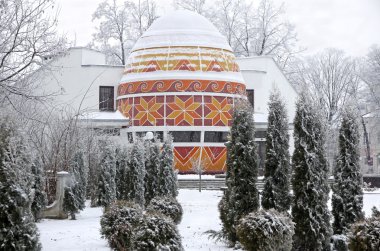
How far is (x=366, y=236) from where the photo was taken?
10102 mm

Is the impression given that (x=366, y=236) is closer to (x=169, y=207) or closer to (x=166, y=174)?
(x=169, y=207)

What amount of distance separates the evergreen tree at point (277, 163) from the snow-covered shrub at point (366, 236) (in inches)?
140

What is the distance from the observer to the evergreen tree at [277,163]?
551 inches

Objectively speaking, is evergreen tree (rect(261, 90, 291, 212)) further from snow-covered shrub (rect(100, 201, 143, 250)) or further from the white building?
the white building

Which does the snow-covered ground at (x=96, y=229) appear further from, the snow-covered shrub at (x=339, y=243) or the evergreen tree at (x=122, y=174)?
the snow-covered shrub at (x=339, y=243)

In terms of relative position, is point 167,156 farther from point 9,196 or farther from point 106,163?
point 9,196

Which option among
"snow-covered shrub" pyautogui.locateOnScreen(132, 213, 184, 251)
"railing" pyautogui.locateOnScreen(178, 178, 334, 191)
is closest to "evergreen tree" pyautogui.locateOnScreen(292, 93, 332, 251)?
"snow-covered shrub" pyautogui.locateOnScreen(132, 213, 184, 251)

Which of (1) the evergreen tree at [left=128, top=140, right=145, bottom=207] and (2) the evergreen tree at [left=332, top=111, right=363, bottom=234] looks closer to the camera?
(2) the evergreen tree at [left=332, top=111, right=363, bottom=234]

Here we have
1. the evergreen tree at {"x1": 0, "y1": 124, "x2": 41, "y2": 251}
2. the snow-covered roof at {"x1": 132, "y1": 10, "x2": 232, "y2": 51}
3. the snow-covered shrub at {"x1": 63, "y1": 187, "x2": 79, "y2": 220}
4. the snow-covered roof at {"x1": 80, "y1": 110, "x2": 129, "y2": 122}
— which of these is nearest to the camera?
the evergreen tree at {"x1": 0, "y1": 124, "x2": 41, "y2": 251}

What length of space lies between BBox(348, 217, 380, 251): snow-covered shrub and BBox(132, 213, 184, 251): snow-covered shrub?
10.3 ft

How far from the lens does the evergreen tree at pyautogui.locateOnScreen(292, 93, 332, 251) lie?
13020mm

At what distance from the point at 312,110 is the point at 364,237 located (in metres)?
4.53

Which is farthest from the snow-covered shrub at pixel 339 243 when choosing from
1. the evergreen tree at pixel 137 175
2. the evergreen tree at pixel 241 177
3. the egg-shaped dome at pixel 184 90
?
the egg-shaped dome at pixel 184 90

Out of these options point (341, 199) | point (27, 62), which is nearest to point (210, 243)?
point (341, 199)
